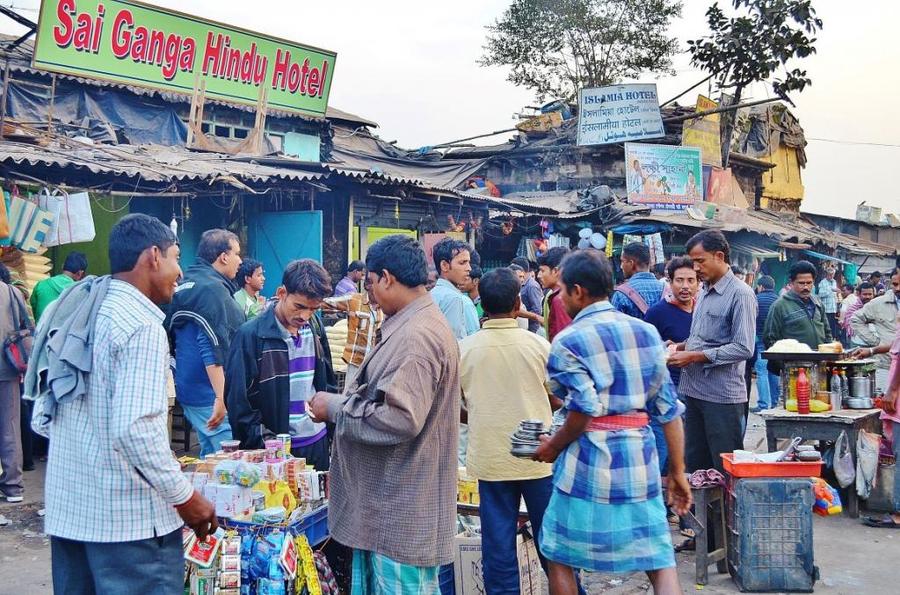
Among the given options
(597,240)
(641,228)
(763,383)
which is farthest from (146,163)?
(641,228)

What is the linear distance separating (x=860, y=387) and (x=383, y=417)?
5.56 meters

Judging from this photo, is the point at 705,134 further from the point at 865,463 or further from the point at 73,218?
the point at 73,218

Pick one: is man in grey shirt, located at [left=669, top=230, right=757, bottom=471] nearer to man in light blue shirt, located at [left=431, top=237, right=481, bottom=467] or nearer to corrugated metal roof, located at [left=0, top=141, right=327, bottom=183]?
man in light blue shirt, located at [left=431, top=237, right=481, bottom=467]

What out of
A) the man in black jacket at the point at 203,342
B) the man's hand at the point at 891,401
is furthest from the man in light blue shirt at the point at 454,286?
the man's hand at the point at 891,401

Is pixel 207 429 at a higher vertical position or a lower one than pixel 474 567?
higher

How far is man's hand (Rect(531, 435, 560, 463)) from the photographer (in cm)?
355

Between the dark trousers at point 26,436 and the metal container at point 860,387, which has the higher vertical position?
the metal container at point 860,387

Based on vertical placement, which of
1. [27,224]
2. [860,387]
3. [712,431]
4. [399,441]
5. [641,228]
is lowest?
[712,431]

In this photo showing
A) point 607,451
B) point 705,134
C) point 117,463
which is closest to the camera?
point 117,463

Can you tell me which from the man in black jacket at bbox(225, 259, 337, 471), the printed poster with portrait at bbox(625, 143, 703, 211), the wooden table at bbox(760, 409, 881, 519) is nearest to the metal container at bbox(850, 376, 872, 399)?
the wooden table at bbox(760, 409, 881, 519)

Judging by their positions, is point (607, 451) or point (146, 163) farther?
point (146, 163)

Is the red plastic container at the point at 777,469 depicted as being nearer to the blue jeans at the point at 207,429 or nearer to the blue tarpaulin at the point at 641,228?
the blue jeans at the point at 207,429

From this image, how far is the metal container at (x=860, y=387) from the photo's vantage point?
712cm

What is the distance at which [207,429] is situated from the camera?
17.7ft
